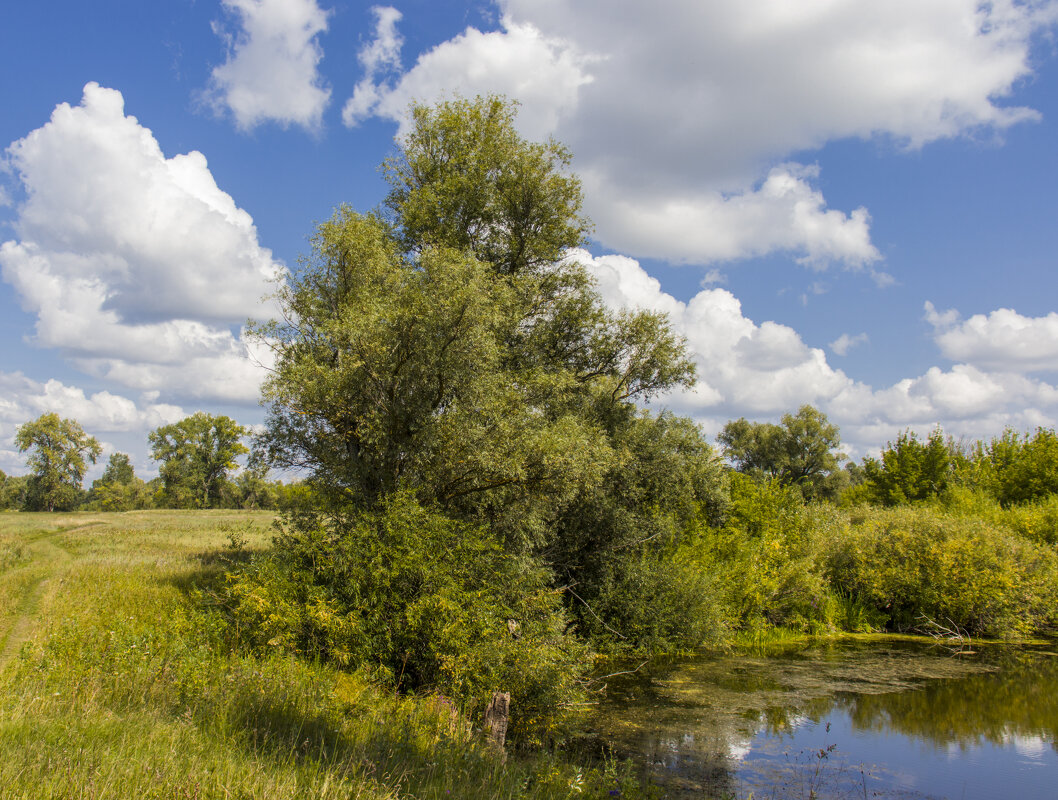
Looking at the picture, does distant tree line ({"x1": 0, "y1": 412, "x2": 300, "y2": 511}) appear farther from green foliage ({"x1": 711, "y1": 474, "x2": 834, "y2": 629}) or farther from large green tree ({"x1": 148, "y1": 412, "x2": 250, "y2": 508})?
green foliage ({"x1": 711, "y1": 474, "x2": 834, "y2": 629})

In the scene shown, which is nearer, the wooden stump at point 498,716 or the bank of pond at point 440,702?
the bank of pond at point 440,702

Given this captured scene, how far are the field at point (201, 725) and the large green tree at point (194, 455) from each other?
256 feet

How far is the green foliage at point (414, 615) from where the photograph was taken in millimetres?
11375

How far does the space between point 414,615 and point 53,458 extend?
9107 cm

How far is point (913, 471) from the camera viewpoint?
4750 centimetres

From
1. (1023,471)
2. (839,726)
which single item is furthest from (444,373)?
(1023,471)

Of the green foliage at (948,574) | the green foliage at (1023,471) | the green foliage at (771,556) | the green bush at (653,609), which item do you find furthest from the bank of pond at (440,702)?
the green foliage at (1023,471)

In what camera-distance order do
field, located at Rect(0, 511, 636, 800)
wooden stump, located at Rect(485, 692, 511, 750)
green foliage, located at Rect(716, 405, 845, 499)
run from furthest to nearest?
green foliage, located at Rect(716, 405, 845, 499), wooden stump, located at Rect(485, 692, 511, 750), field, located at Rect(0, 511, 636, 800)

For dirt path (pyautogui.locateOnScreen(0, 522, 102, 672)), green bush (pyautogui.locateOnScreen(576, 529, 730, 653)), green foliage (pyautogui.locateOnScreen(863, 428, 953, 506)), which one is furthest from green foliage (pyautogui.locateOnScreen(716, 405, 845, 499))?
dirt path (pyautogui.locateOnScreen(0, 522, 102, 672))

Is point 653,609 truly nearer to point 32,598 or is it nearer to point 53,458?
point 32,598

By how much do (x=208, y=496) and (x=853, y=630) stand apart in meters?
85.6

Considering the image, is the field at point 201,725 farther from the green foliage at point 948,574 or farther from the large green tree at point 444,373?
the green foliage at point 948,574

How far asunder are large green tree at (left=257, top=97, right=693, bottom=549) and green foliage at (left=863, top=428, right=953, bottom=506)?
35715mm

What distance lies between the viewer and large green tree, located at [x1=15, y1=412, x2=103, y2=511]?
79188mm
